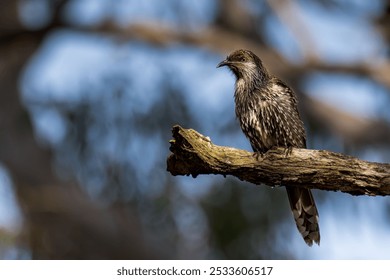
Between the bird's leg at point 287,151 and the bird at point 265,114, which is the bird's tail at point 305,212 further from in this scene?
the bird's leg at point 287,151

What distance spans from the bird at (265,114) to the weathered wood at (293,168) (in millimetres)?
937

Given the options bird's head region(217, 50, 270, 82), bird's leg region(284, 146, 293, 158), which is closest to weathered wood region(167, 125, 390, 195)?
bird's leg region(284, 146, 293, 158)

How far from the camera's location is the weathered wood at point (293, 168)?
511cm

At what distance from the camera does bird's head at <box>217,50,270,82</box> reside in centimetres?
627

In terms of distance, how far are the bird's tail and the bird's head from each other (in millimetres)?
851

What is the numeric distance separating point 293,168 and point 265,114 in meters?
1.10

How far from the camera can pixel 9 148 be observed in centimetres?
1278

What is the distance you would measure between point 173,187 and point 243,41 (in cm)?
271

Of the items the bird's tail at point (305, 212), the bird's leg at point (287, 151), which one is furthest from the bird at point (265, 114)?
the bird's leg at point (287, 151)

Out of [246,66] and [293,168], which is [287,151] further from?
[246,66]

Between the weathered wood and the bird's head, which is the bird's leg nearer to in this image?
the weathered wood

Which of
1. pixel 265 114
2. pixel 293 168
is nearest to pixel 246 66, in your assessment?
pixel 265 114

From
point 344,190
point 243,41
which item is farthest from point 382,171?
point 243,41

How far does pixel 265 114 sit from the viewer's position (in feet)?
20.8
